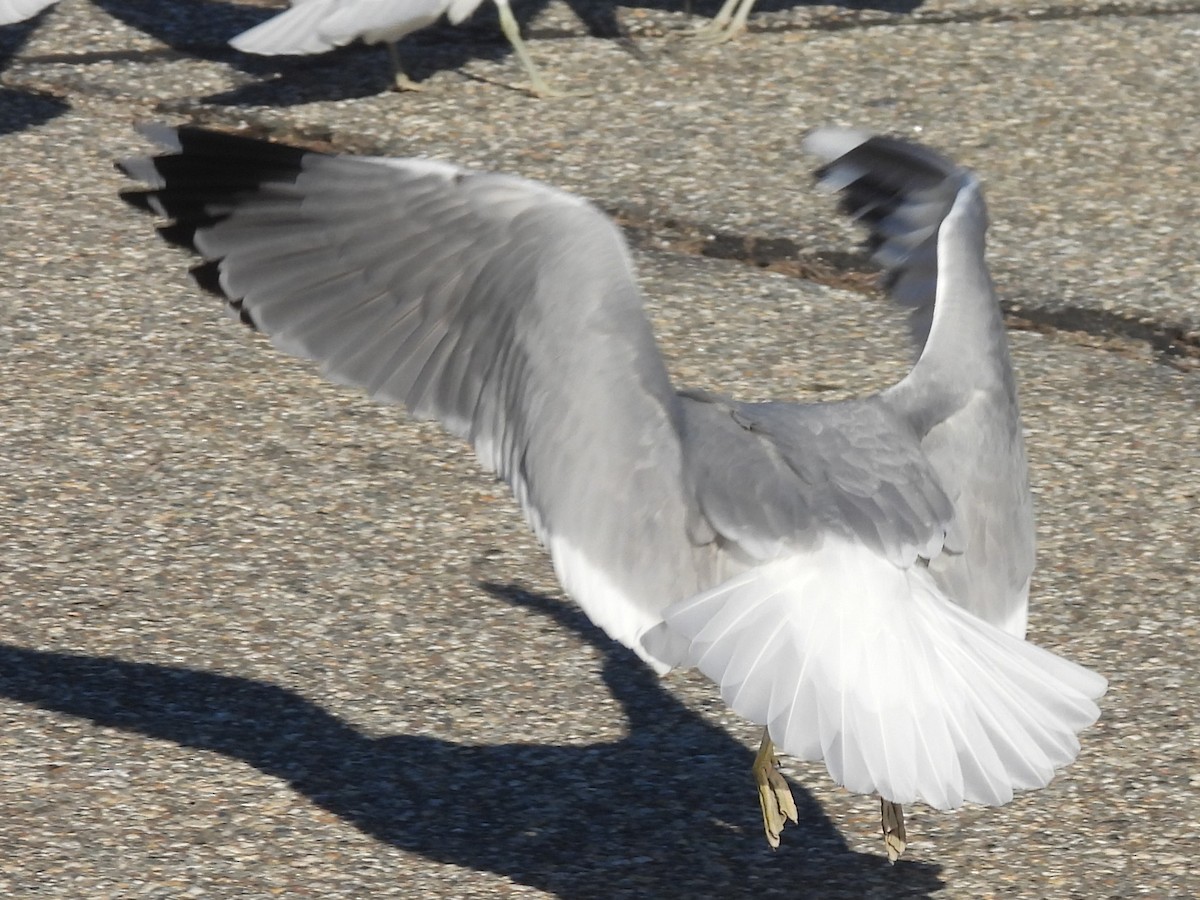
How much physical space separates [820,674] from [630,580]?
432 millimetres

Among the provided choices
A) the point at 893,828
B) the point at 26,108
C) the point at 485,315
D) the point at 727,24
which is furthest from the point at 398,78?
the point at 893,828

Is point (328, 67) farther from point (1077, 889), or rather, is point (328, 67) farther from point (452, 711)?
point (1077, 889)

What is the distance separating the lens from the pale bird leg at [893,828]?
138 inches

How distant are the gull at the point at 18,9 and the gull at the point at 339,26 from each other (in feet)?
2.19

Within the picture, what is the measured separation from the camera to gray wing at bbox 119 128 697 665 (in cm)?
339

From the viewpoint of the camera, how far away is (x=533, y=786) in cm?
384

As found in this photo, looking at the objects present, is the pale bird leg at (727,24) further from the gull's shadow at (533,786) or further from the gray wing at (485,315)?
the gray wing at (485,315)

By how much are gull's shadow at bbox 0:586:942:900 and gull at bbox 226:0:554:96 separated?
3276 millimetres

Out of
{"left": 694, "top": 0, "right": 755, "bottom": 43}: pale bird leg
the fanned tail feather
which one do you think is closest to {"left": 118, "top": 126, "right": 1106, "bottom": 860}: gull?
the fanned tail feather

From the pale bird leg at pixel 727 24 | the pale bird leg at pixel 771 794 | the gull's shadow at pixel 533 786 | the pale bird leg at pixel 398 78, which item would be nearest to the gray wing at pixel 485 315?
the pale bird leg at pixel 771 794

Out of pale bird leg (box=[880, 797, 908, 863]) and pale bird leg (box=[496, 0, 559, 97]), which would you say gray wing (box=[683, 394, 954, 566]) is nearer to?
pale bird leg (box=[880, 797, 908, 863])

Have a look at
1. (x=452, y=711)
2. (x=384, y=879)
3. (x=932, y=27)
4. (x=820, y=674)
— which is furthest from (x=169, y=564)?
(x=932, y=27)

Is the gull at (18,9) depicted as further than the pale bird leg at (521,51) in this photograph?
No

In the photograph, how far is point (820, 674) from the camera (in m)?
3.12
